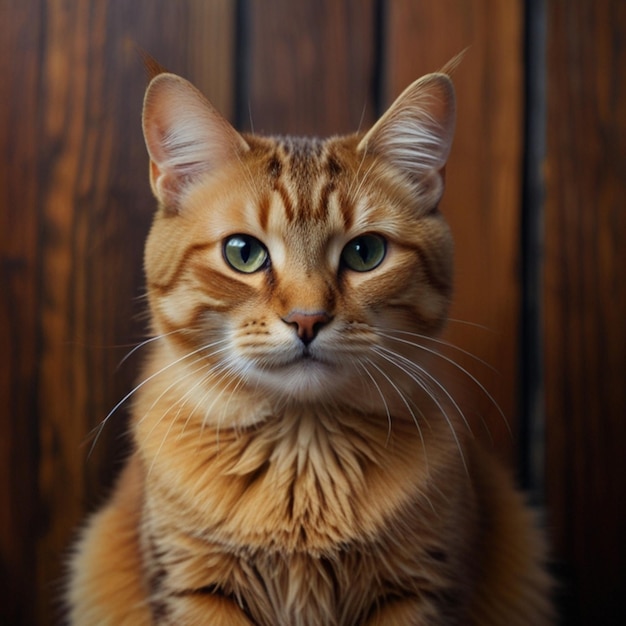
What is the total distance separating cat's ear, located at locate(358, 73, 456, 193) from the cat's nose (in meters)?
0.32

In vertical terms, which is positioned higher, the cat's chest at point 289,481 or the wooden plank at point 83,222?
the wooden plank at point 83,222

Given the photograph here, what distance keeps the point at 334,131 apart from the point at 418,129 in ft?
1.38

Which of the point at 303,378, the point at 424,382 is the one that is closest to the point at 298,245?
the point at 303,378

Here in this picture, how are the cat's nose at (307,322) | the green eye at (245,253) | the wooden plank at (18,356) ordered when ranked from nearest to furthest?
1. the cat's nose at (307,322)
2. the green eye at (245,253)
3. the wooden plank at (18,356)

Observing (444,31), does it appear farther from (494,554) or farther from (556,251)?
(494,554)

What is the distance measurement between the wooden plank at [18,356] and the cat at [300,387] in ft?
1.11

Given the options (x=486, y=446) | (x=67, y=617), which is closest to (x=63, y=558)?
(x=67, y=617)

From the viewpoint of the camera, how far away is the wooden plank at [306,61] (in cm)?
150

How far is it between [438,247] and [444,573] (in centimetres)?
48

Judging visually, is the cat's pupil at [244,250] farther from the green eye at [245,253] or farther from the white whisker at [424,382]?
the white whisker at [424,382]

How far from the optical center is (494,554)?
127 centimetres

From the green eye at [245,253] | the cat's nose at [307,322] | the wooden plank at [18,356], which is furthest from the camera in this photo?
the wooden plank at [18,356]

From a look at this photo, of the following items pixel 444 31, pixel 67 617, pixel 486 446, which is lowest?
pixel 67 617

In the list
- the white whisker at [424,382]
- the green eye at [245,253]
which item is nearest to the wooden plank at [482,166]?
the white whisker at [424,382]
